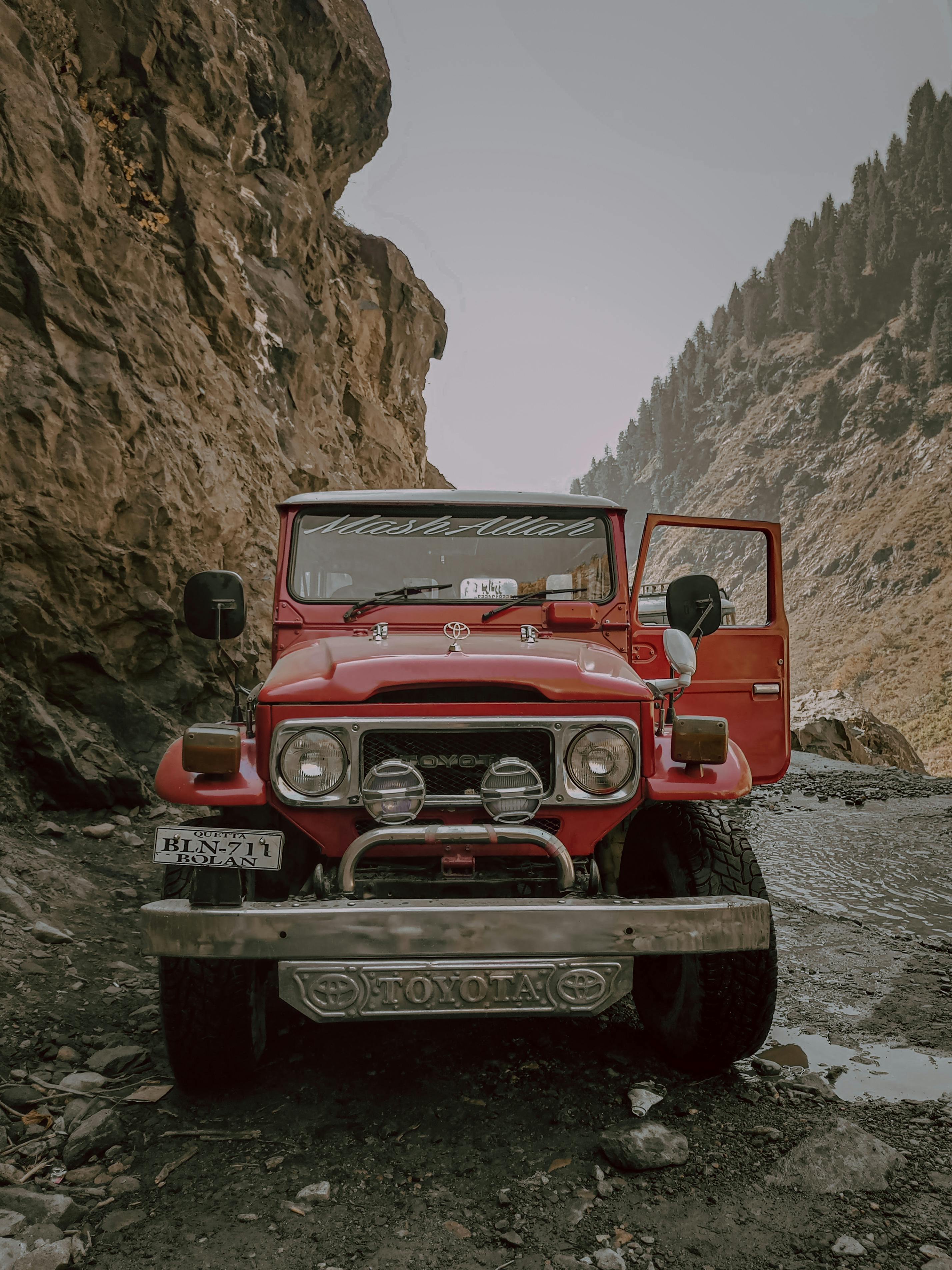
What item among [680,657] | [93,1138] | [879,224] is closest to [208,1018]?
[93,1138]

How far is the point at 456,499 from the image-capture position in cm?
374

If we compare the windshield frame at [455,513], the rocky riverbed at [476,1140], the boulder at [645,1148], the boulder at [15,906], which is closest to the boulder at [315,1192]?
the rocky riverbed at [476,1140]

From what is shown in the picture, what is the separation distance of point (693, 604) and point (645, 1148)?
5.79ft

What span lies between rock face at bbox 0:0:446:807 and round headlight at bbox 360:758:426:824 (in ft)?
12.1

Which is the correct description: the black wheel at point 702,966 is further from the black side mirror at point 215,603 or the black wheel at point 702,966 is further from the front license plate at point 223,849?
the black side mirror at point 215,603

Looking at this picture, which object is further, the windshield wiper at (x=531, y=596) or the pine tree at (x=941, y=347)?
the pine tree at (x=941, y=347)

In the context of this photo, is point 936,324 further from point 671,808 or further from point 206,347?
point 671,808

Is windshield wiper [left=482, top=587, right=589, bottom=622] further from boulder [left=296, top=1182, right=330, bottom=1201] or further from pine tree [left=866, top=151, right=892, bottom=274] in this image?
pine tree [left=866, top=151, right=892, bottom=274]

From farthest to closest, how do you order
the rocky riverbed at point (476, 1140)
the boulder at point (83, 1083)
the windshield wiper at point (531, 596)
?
the windshield wiper at point (531, 596), the boulder at point (83, 1083), the rocky riverbed at point (476, 1140)

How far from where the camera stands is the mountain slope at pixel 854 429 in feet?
148

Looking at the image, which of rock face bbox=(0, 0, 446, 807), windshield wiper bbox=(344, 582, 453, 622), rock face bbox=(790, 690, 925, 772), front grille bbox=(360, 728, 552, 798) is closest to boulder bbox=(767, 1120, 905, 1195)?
front grille bbox=(360, 728, 552, 798)

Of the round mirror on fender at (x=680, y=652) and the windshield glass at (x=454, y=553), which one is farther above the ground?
the windshield glass at (x=454, y=553)

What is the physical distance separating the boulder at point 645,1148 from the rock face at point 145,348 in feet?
13.9

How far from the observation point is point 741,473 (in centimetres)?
6894
